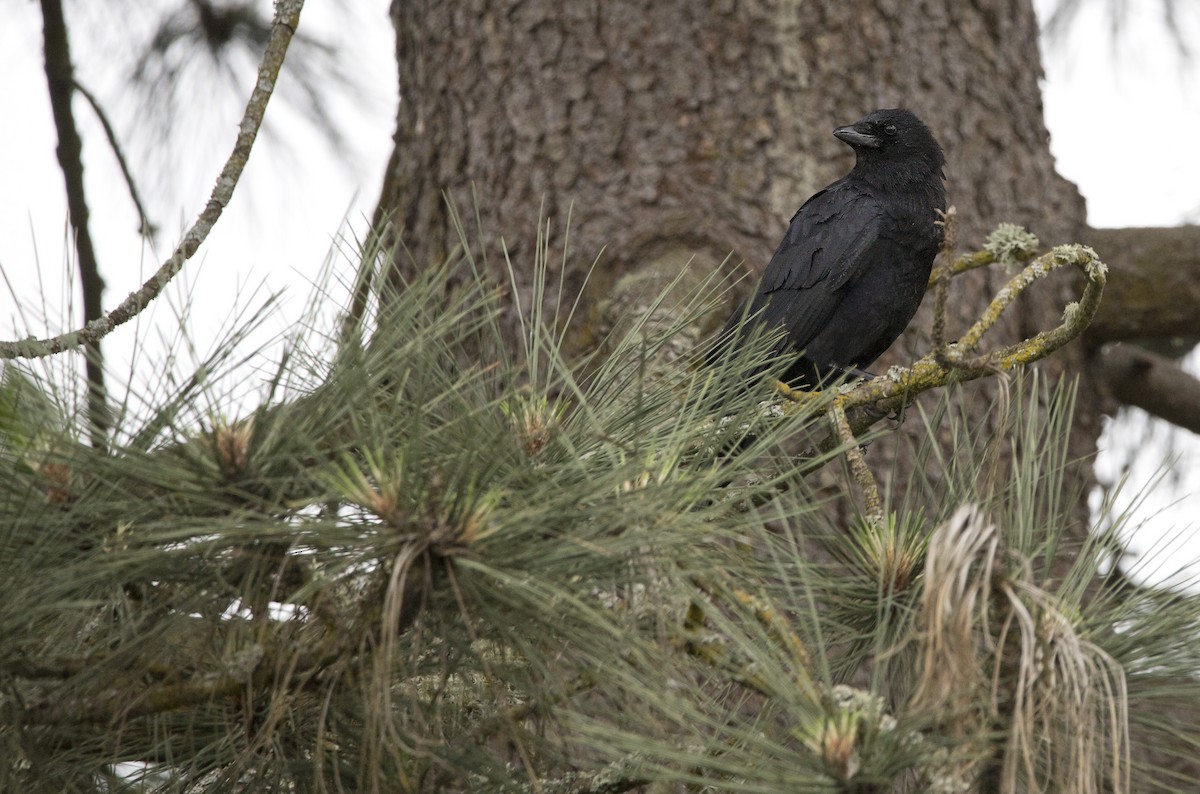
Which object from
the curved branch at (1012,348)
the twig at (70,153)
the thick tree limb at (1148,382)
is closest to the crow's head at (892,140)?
the thick tree limb at (1148,382)

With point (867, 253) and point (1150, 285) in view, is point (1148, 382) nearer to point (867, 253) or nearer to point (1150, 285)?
point (1150, 285)

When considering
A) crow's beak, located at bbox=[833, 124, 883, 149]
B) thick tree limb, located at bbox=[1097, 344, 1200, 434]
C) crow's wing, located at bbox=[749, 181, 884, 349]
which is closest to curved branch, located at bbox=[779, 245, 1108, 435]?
crow's wing, located at bbox=[749, 181, 884, 349]

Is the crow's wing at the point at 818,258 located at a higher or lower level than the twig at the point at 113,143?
lower

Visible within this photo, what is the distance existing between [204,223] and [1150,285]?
9.68 feet

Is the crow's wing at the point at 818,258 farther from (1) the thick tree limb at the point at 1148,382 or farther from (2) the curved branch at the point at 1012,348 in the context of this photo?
(2) the curved branch at the point at 1012,348

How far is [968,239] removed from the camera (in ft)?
11.9

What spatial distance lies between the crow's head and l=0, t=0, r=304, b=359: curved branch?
5.79 ft

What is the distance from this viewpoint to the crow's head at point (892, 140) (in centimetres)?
344

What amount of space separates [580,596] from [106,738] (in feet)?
2.15

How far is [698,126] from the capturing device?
3.53 meters

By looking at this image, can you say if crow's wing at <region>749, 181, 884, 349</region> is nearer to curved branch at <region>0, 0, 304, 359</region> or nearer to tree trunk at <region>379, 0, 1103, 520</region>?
tree trunk at <region>379, 0, 1103, 520</region>

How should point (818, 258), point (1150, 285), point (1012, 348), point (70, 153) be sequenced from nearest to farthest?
point (1012, 348) < point (70, 153) < point (818, 258) < point (1150, 285)

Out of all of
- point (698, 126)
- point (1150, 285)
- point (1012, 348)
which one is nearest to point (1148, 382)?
point (1150, 285)

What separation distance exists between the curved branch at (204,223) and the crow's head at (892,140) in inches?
69.4
